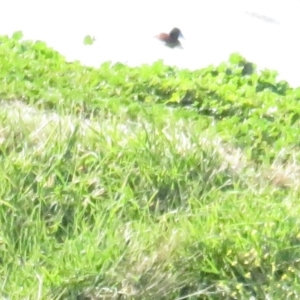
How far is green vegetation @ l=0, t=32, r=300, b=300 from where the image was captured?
10.7 ft

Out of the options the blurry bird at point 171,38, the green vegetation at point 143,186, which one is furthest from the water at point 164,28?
the green vegetation at point 143,186

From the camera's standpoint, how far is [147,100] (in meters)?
4.56

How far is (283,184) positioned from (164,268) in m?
0.88

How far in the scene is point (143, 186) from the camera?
3.71 meters

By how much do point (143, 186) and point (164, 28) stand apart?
2437mm

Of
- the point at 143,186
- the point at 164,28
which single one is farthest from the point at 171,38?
the point at 143,186

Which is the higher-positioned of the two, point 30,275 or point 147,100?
point 147,100

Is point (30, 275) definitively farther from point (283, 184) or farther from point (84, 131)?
point (283, 184)

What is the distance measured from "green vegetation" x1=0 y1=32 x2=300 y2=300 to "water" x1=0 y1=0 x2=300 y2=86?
28.2 inches

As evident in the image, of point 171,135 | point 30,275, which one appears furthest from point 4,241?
point 171,135

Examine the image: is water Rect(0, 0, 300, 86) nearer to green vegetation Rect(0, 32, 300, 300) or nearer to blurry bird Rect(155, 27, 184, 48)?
blurry bird Rect(155, 27, 184, 48)

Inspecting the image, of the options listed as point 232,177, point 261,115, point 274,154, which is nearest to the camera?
point 232,177

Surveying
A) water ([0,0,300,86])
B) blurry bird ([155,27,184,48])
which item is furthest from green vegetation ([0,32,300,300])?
blurry bird ([155,27,184,48])

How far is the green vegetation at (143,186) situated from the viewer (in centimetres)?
326
